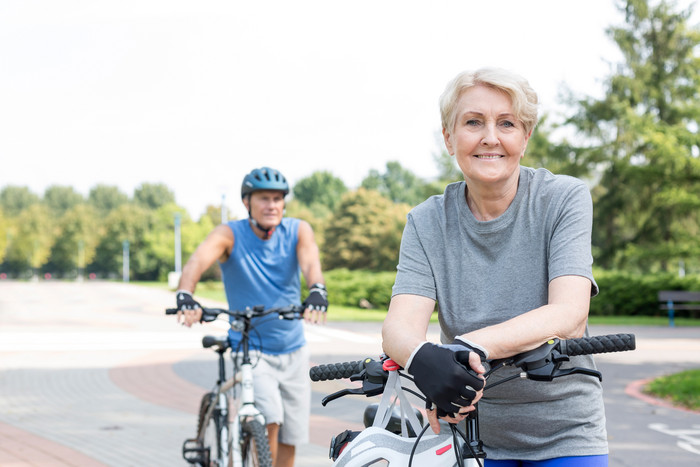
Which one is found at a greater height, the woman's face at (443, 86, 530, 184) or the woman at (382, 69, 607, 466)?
the woman's face at (443, 86, 530, 184)

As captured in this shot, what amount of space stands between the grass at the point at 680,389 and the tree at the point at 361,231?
31.1 metres

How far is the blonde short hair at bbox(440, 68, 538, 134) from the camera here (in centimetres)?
184

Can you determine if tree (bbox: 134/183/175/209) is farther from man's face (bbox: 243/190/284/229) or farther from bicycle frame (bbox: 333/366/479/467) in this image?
bicycle frame (bbox: 333/366/479/467)

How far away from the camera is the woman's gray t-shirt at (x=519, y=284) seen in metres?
1.90

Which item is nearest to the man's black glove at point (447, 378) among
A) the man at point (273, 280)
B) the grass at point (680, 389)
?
the man at point (273, 280)

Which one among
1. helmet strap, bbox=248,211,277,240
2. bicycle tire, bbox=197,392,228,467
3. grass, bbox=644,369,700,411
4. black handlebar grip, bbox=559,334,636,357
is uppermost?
helmet strap, bbox=248,211,277,240

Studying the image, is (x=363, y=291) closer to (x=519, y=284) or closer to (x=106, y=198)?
(x=519, y=284)

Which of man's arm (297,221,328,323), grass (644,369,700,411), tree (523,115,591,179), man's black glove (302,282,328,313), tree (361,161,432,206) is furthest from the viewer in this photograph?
tree (361,161,432,206)

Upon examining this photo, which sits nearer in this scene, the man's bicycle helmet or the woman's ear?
the woman's ear

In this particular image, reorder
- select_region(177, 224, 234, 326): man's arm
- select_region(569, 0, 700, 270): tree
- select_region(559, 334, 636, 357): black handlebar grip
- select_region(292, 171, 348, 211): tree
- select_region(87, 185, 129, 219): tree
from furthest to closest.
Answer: select_region(87, 185, 129, 219): tree < select_region(292, 171, 348, 211): tree < select_region(569, 0, 700, 270): tree < select_region(177, 224, 234, 326): man's arm < select_region(559, 334, 636, 357): black handlebar grip

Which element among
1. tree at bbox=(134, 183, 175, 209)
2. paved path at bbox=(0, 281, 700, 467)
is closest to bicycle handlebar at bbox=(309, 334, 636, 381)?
paved path at bbox=(0, 281, 700, 467)

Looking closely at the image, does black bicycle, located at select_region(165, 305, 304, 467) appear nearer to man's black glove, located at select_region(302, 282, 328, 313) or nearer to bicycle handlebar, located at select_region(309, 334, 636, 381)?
man's black glove, located at select_region(302, 282, 328, 313)

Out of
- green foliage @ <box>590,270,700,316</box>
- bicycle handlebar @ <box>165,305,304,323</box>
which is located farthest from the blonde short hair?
green foliage @ <box>590,270,700,316</box>

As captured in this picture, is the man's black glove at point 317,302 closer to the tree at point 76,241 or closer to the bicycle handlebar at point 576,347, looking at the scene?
the bicycle handlebar at point 576,347
